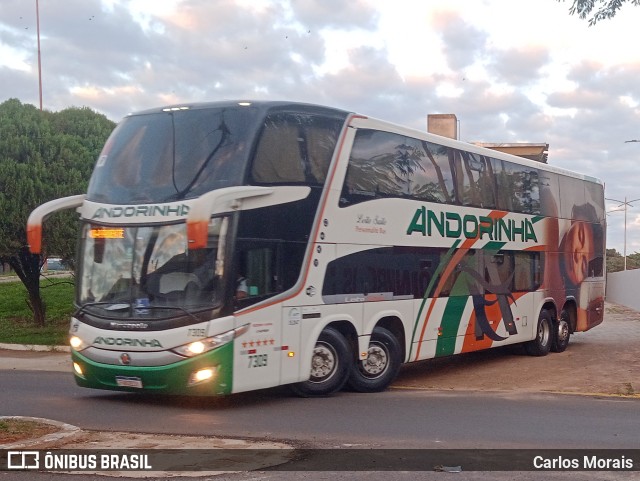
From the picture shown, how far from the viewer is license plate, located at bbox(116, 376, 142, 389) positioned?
11.4 m

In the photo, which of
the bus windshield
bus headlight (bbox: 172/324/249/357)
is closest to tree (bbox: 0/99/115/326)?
the bus windshield

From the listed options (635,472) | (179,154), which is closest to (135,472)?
(635,472)

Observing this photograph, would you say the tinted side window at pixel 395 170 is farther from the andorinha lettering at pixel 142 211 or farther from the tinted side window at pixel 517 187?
the andorinha lettering at pixel 142 211

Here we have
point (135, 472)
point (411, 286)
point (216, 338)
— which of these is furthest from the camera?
point (411, 286)

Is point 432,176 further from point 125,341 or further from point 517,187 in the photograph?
point 125,341

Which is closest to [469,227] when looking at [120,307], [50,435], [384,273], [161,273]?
[384,273]

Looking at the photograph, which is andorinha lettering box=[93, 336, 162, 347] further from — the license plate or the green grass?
the green grass

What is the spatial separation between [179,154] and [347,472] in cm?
549

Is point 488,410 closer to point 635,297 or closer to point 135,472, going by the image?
point 135,472

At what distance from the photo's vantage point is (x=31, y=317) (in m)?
28.9

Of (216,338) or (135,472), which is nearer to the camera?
(135,472)

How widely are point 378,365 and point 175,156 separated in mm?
4645

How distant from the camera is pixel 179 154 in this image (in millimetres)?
11914

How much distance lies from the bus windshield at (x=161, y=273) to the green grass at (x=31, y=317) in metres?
11.8
